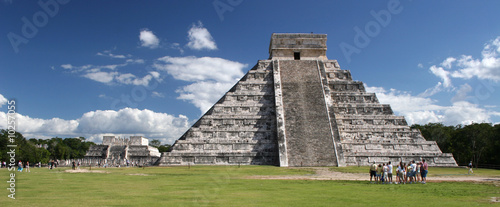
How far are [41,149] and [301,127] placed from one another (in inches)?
1837

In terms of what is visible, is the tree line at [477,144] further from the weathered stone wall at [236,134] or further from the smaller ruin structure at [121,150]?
the smaller ruin structure at [121,150]

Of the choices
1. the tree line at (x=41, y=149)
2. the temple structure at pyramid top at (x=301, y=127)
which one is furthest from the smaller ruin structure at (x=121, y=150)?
the temple structure at pyramid top at (x=301, y=127)

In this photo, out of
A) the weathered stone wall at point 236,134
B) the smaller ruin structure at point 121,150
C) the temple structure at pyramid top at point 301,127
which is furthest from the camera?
the smaller ruin structure at point 121,150

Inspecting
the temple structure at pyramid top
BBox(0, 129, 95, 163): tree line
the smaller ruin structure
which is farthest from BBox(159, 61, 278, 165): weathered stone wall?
the smaller ruin structure

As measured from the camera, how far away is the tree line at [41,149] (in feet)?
133

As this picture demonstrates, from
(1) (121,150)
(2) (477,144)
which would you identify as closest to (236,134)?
(1) (121,150)

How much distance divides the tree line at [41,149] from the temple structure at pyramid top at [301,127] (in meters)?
13.7

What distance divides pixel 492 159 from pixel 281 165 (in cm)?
2614

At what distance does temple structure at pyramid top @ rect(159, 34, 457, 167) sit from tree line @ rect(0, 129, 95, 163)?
13.7 metres

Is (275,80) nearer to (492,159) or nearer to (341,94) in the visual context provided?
(341,94)

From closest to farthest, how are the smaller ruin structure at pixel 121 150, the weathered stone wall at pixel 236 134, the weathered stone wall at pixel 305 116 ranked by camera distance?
the weathered stone wall at pixel 305 116 → the weathered stone wall at pixel 236 134 → the smaller ruin structure at pixel 121 150

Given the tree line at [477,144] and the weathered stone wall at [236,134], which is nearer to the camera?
the weathered stone wall at [236,134]

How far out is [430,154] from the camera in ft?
82.3

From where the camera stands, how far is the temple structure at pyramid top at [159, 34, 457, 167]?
2477 centimetres
